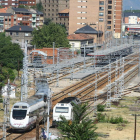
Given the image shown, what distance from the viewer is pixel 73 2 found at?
10275 cm

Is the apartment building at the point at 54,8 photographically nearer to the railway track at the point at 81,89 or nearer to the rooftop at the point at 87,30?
the rooftop at the point at 87,30

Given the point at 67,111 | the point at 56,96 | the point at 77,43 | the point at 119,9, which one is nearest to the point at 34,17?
the point at 119,9

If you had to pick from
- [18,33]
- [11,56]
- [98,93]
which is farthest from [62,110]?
[18,33]

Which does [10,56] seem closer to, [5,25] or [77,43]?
[77,43]

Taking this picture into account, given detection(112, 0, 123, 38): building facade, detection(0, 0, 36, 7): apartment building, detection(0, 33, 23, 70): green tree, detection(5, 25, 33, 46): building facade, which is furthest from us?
detection(0, 0, 36, 7): apartment building

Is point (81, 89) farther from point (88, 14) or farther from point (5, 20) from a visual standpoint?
point (5, 20)

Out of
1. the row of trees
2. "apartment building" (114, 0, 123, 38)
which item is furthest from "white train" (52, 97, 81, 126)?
"apartment building" (114, 0, 123, 38)

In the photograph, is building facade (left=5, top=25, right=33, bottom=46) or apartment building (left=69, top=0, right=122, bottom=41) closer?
building facade (left=5, top=25, right=33, bottom=46)

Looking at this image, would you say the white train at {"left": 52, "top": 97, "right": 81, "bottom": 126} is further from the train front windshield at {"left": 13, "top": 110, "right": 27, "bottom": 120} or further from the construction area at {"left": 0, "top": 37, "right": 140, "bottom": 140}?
the train front windshield at {"left": 13, "top": 110, "right": 27, "bottom": 120}

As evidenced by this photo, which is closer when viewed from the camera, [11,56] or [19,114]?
[19,114]

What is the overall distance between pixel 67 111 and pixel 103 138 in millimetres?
2995

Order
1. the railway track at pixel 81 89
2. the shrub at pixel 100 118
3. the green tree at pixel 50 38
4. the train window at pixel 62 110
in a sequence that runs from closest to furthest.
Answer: the train window at pixel 62 110
the shrub at pixel 100 118
the railway track at pixel 81 89
the green tree at pixel 50 38

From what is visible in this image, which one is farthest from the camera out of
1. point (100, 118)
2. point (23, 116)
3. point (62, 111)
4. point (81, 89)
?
point (81, 89)

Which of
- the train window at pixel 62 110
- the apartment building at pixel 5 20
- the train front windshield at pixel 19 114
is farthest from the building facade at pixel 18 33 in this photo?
the train front windshield at pixel 19 114
